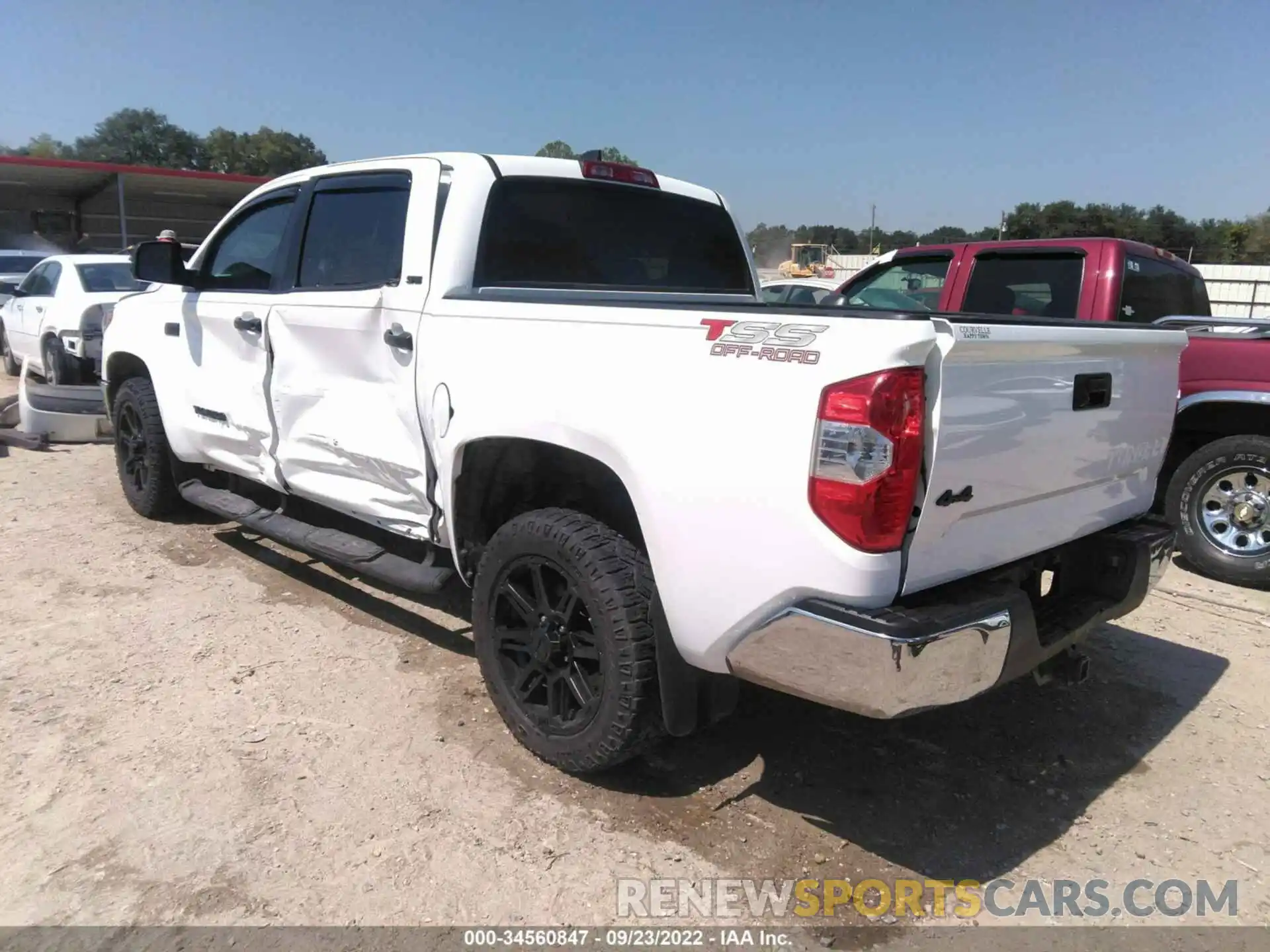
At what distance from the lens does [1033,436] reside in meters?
2.60

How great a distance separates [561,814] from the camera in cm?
297

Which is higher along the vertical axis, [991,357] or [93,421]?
[991,357]

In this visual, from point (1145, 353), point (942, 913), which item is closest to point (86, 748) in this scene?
point (942, 913)

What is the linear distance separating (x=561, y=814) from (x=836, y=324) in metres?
1.80

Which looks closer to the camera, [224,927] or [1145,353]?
[224,927]

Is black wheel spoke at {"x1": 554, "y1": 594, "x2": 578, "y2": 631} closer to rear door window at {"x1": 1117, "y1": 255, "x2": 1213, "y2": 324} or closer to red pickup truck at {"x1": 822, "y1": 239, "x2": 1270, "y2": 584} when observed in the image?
red pickup truck at {"x1": 822, "y1": 239, "x2": 1270, "y2": 584}

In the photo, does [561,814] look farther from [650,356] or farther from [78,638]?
[78,638]

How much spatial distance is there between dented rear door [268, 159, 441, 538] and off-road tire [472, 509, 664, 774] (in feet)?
2.35

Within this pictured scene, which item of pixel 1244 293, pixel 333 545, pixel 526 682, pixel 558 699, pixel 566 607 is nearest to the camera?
pixel 566 607

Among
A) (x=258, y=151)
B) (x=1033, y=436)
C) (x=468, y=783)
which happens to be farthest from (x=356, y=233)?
(x=258, y=151)

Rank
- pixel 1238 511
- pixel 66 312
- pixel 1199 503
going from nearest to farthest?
pixel 1238 511
pixel 1199 503
pixel 66 312

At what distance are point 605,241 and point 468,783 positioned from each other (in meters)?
2.28

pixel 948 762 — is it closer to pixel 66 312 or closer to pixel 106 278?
pixel 66 312

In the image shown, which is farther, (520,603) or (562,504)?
(562,504)
